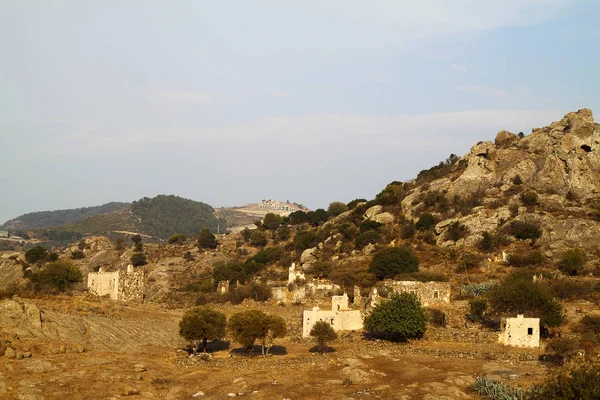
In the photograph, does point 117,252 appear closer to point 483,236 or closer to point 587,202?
point 483,236

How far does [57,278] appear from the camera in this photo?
53094 millimetres

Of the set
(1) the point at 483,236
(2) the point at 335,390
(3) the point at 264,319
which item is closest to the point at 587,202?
(1) the point at 483,236

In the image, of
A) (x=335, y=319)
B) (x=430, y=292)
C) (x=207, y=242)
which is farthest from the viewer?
(x=207, y=242)

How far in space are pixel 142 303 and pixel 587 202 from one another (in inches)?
1729

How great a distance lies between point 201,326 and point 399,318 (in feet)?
35.7

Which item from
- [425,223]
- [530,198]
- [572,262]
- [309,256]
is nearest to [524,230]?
[530,198]

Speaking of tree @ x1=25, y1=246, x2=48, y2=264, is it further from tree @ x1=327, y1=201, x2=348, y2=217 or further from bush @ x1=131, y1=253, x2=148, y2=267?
tree @ x1=327, y1=201, x2=348, y2=217

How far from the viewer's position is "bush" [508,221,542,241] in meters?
61.8

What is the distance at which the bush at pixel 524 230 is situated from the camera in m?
61.8

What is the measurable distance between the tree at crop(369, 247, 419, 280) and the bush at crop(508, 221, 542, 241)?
10.9 m

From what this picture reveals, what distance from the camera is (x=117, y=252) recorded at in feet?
291

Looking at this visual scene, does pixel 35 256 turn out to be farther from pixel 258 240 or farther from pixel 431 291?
pixel 431 291

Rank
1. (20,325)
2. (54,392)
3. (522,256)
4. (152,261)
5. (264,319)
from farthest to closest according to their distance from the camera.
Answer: (152,261), (522,256), (264,319), (20,325), (54,392)

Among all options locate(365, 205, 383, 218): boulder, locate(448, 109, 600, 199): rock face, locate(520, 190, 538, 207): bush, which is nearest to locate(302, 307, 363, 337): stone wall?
locate(520, 190, 538, 207): bush
